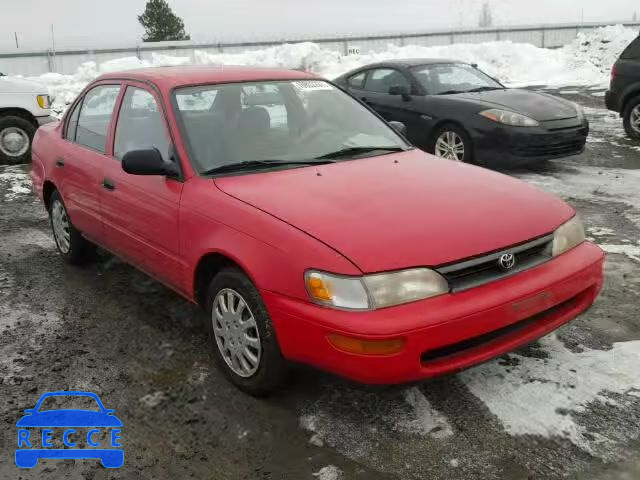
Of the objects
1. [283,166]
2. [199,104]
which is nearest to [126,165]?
[199,104]

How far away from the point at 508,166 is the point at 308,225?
568cm

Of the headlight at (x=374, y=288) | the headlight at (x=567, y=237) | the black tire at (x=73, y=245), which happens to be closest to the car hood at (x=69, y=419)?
the headlight at (x=374, y=288)

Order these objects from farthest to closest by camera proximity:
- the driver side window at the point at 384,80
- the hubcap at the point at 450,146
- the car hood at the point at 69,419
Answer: the driver side window at the point at 384,80 < the hubcap at the point at 450,146 < the car hood at the point at 69,419

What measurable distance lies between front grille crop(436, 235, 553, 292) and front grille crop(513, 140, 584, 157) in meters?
4.78

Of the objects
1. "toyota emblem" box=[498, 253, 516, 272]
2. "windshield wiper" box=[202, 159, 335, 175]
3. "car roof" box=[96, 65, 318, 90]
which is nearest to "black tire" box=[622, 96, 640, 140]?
"car roof" box=[96, 65, 318, 90]

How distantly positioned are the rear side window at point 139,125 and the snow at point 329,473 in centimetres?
197

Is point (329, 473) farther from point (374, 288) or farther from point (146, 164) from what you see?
point (146, 164)

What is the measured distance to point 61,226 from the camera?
5.29 m

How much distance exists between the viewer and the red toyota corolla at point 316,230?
2.62 metres

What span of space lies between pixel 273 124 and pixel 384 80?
5.53 meters

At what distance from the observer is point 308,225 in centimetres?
282

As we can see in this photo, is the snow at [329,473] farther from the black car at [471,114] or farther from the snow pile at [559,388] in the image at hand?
the black car at [471,114]

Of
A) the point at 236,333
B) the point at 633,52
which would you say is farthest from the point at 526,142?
the point at 236,333

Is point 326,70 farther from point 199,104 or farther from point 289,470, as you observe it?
point 289,470
